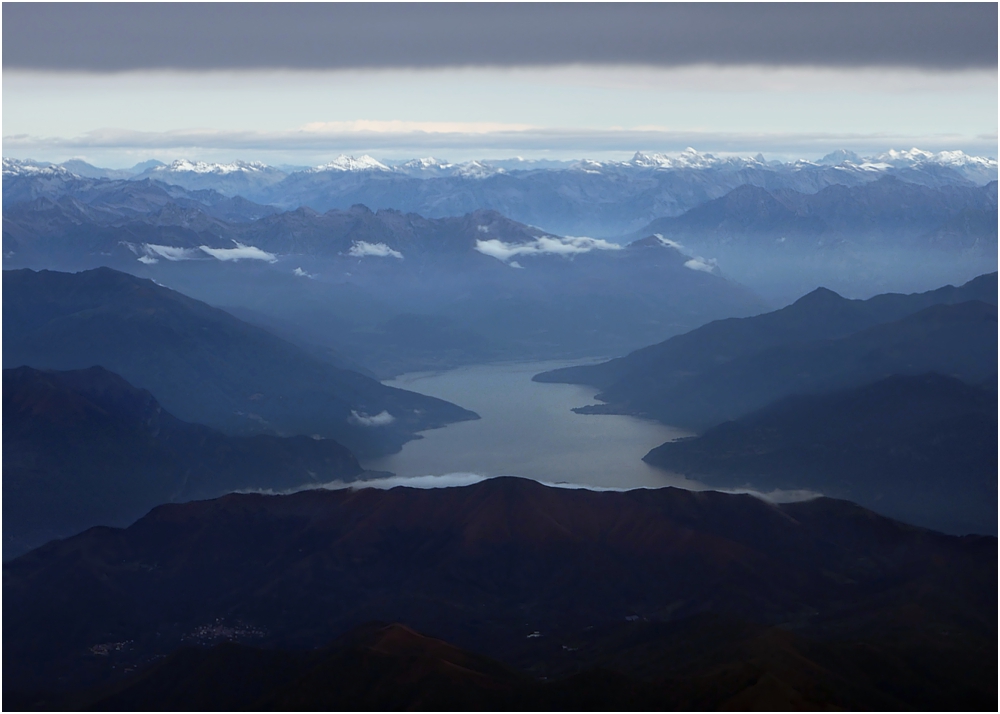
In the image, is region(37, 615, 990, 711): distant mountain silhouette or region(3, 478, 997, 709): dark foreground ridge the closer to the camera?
region(37, 615, 990, 711): distant mountain silhouette

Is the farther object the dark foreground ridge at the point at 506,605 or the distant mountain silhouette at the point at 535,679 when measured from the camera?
the dark foreground ridge at the point at 506,605

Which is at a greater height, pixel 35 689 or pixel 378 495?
pixel 378 495

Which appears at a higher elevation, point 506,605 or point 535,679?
point 506,605

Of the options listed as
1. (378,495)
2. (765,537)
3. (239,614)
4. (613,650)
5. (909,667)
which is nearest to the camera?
(909,667)

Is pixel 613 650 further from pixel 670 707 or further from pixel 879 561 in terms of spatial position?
pixel 879 561

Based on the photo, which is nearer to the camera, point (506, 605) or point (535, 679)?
point (535, 679)

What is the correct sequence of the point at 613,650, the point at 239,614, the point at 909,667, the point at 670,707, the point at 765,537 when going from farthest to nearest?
the point at 765,537 < the point at 239,614 < the point at 613,650 < the point at 909,667 < the point at 670,707

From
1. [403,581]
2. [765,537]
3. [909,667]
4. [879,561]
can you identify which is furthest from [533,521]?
[909,667]

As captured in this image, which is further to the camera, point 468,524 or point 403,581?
point 468,524
